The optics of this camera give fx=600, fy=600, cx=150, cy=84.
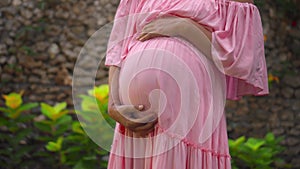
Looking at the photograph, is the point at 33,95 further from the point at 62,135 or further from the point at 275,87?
the point at 275,87

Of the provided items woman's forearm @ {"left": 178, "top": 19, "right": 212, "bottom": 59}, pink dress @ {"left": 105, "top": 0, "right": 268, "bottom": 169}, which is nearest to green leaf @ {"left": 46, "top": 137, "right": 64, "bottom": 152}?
pink dress @ {"left": 105, "top": 0, "right": 268, "bottom": 169}

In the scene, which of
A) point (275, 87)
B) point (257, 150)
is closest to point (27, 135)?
point (257, 150)

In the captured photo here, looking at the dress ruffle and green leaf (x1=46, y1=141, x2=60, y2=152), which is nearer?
the dress ruffle

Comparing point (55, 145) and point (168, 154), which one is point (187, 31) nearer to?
point (168, 154)

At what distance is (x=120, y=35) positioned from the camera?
1.91 meters

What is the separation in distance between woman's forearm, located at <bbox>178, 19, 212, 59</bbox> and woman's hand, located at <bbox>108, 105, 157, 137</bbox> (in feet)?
0.80

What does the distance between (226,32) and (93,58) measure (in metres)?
3.11

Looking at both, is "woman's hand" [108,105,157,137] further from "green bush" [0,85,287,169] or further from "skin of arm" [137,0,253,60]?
"green bush" [0,85,287,169]

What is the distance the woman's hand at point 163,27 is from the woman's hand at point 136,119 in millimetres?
226

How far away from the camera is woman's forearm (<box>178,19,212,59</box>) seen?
177cm

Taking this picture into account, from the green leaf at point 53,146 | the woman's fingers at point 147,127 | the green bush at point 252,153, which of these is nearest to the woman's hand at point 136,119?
the woman's fingers at point 147,127

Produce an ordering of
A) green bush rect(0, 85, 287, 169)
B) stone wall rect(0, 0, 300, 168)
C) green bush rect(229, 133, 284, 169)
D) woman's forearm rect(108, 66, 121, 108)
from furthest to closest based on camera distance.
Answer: stone wall rect(0, 0, 300, 168)
green bush rect(229, 133, 284, 169)
green bush rect(0, 85, 287, 169)
woman's forearm rect(108, 66, 121, 108)

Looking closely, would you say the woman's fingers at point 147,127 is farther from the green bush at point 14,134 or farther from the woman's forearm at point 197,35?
the green bush at point 14,134

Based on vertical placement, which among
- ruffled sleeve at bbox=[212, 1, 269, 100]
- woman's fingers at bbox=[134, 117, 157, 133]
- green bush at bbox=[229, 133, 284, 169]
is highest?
ruffled sleeve at bbox=[212, 1, 269, 100]
